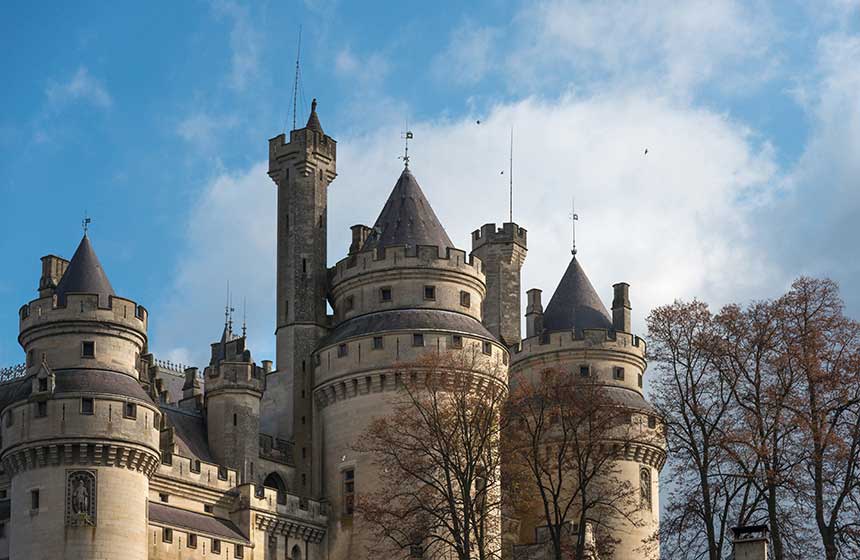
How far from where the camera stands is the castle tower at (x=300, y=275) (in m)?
73.4

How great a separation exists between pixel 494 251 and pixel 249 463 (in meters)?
20.0

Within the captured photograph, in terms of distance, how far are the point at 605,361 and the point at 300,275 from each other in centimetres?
1406

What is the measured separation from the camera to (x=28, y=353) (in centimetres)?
6291

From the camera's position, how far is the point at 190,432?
2768 inches

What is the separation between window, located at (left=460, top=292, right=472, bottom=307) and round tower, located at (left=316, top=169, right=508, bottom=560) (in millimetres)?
75

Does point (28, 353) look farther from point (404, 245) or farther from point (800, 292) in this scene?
point (800, 292)

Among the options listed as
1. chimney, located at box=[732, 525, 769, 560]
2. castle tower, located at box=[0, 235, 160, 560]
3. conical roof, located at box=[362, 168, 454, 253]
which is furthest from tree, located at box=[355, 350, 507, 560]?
chimney, located at box=[732, 525, 769, 560]

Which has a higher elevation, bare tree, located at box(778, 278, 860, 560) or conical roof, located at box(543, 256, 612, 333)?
conical roof, located at box(543, 256, 612, 333)

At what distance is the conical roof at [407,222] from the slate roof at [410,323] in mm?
3168

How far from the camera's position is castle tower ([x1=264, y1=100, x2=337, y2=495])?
7344cm

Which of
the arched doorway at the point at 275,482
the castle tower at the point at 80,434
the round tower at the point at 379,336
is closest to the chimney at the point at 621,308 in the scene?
the round tower at the point at 379,336

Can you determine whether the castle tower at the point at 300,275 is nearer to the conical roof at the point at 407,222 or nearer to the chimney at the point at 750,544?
the conical roof at the point at 407,222

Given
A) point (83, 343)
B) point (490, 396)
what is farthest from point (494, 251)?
point (83, 343)

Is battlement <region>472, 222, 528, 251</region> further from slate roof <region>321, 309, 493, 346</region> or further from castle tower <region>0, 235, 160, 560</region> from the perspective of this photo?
castle tower <region>0, 235, 160, 560</region>
